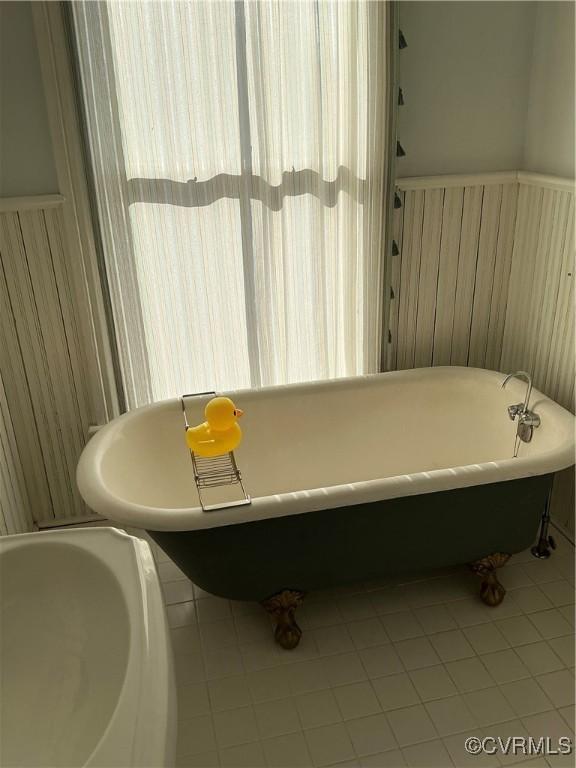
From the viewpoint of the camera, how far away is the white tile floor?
1.70 m

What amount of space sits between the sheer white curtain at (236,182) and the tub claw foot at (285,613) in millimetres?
851

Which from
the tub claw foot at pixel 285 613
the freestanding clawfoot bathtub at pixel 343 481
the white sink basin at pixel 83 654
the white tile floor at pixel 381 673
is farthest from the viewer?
the tub claw foot at pixel 285 613

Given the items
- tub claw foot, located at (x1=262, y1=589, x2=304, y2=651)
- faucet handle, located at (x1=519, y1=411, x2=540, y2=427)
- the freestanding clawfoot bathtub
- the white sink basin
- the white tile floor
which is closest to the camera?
the white sink basin

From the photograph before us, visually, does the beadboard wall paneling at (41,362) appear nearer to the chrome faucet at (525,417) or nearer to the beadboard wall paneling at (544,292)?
the chrome faucet at (525,417)

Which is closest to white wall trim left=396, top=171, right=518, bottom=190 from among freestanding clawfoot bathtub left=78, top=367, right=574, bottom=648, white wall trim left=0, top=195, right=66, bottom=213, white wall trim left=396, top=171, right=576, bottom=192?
white wall trim left=396, top=171, right=576, bottom=192

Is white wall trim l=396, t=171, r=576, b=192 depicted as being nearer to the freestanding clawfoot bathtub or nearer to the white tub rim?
the freestanding clawfoot bathtub

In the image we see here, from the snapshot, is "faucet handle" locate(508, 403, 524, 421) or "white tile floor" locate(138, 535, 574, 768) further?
"faucet handle" locate(508, 403, 524, 421)

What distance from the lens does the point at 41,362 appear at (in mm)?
2295

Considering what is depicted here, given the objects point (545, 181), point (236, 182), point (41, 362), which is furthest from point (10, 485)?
point (545, 181)

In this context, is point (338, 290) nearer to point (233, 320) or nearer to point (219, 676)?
point (233, 320)

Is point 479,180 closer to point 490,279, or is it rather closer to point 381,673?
point 490,279

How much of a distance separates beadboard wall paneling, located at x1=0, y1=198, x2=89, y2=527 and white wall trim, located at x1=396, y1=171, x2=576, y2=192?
1238 millimetres

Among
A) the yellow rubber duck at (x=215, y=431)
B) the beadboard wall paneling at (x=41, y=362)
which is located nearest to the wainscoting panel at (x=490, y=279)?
the yellow rubber duck at (x=215, y=431)

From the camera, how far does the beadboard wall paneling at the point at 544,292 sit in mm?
2318
